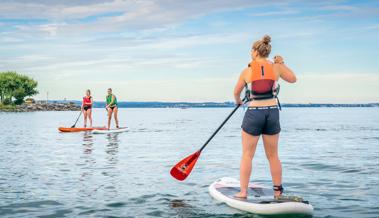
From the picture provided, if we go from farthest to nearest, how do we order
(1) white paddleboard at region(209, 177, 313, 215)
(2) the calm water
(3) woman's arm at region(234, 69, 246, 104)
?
(2) the calm water → (3) woman's arm at region(234, 69, 246, 104) → (1) white paddleboard at region(209, 177, 313, 215)

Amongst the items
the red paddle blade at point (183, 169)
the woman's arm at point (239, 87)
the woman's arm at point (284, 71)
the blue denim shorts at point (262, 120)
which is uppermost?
the woman's arm at point (284, 71)

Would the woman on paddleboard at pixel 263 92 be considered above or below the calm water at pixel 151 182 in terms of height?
above

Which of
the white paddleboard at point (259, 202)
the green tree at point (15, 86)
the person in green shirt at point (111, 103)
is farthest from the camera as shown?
the green tree at point (15, 86)

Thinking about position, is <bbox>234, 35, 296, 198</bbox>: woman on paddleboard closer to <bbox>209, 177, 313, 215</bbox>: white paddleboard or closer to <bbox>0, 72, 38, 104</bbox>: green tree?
<bbox>209, 177, 313, 215</bbox>: white paddleboard

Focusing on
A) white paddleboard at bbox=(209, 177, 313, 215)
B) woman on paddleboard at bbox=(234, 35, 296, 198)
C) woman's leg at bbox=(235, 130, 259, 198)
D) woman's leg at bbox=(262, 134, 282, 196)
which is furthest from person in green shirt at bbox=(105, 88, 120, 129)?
woman on paddleboard at bbox=(234, 35, 296, 198)

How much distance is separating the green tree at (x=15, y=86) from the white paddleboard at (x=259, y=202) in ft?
462

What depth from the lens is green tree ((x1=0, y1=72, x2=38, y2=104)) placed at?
14100cm

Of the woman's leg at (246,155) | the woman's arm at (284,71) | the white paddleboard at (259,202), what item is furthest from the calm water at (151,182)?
the woman's arm at (284,71)

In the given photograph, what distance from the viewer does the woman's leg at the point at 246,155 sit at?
7.90 meters

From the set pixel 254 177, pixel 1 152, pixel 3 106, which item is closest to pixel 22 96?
pixel 3 106

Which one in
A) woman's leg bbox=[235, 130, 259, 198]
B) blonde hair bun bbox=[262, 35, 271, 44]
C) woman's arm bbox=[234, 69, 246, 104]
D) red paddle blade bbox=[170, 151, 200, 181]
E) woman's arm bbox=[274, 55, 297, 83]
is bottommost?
red paddle blade bbox=[170, 151, 200, 181]

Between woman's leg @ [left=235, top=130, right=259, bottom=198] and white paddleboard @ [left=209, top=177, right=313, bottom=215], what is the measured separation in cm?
24

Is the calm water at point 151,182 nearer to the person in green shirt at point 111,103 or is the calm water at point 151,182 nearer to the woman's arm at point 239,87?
the woman's arm at point 239,87

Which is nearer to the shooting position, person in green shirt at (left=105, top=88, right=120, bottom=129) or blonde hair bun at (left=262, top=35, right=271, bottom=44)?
blonde hair bun at (left=262, top=35, right=271, bottom=44)
